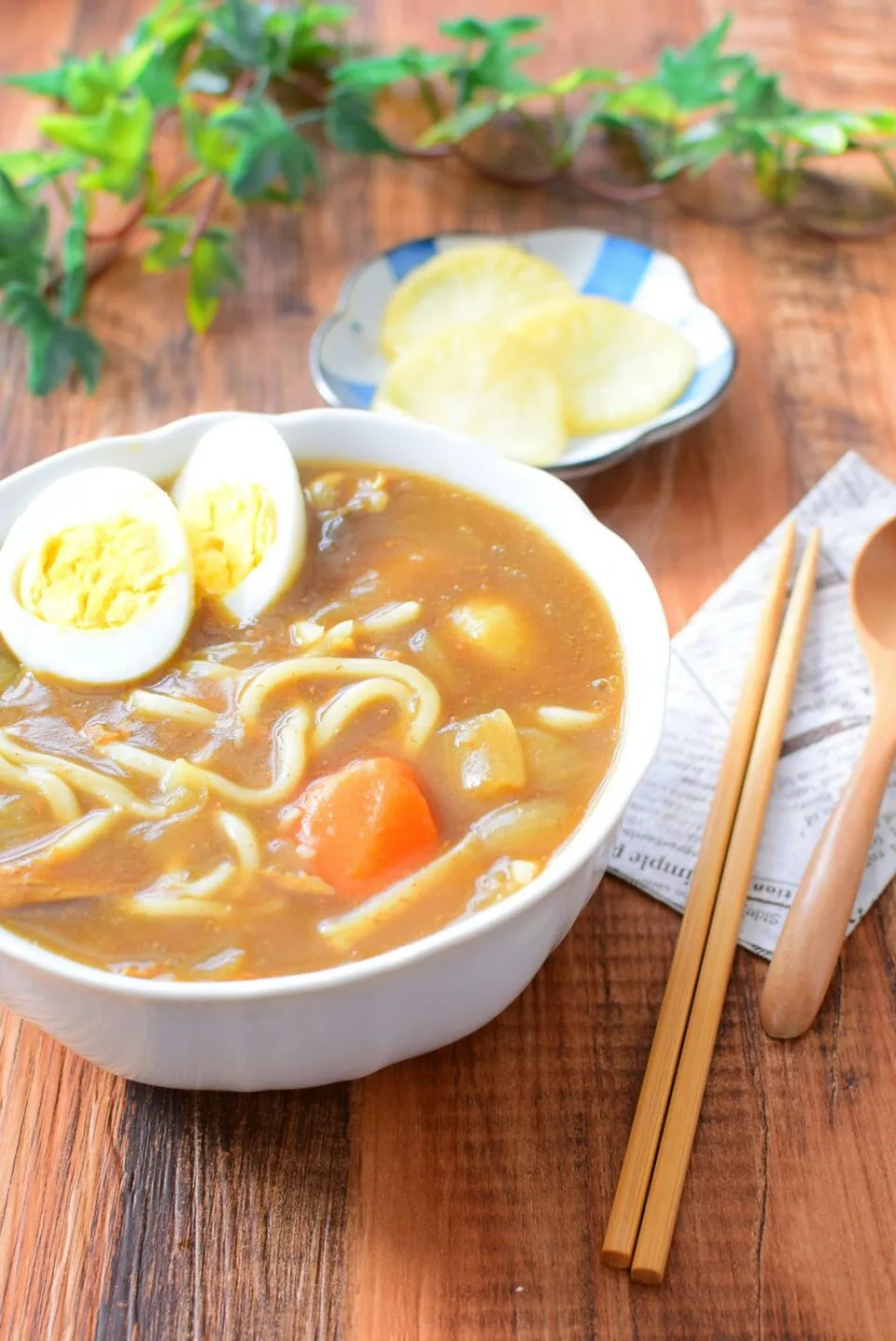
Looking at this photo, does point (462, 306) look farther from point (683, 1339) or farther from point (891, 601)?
point (683, 1339)

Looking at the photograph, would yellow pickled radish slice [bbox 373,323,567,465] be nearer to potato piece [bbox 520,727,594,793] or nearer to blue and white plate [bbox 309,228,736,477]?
blue and white plate [bbox 309,228,736,477]

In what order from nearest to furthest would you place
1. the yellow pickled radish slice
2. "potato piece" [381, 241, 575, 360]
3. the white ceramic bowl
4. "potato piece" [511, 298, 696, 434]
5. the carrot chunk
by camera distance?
1. the white ceramic bowl
2. the carrot chunk
3. the yellow pickled radish slice
4. "potato piece" [511, 298, 696, 434]
5. "potato piece" [381, 241, 575, 360]

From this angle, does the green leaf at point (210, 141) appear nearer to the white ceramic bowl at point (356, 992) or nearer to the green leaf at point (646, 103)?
the green leaf at point (646, 103)

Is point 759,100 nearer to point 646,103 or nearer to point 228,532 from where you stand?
point 646,103

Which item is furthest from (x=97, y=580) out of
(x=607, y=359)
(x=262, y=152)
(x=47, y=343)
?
(x=262, y=152)

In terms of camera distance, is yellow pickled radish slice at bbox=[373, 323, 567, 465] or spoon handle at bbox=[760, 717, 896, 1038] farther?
yellow pickled radish slice at bbox=[373, 323, 567, 465]

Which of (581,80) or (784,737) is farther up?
(581,80)

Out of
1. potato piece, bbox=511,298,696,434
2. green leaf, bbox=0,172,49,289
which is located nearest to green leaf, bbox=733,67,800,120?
potato piece, bbox=511,298,696,434
